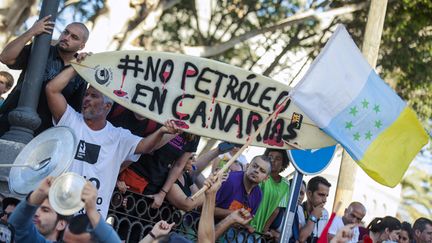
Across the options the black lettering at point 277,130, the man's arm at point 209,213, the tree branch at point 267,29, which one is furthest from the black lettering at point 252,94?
the tree branch at point 267,29

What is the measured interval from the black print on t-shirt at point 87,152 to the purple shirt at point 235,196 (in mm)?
1705

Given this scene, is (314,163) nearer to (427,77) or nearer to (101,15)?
(101,15)

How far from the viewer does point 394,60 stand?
22844 mm

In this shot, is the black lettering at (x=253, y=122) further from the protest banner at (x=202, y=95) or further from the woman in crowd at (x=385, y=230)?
the woman in crowd at (x=385, y=230)

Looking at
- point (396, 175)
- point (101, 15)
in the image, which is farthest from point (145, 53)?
point (101, 15)

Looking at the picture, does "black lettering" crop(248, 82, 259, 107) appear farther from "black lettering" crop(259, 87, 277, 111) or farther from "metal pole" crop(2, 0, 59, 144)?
"metal pole" crop(2, 0, 59, 144)

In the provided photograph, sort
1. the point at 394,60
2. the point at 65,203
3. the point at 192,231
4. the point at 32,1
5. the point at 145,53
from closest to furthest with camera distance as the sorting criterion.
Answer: the point at 65,203 → the point at 145,53 → the point at 192,231 → the point at 32,1 → the point at 394,60

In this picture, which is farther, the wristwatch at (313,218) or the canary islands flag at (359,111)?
the wristwatch at (313,218)

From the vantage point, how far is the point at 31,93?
8.05 metres

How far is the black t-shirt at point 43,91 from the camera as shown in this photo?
8328 mm

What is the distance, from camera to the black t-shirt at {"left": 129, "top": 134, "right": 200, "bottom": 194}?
900cm

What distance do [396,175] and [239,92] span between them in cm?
160

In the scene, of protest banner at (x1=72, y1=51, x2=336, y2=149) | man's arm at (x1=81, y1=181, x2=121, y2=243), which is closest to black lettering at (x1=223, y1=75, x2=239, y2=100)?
protest banner at (x1=72, y1=51, x2=336, y2=149)

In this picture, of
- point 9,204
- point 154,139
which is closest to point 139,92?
point 154,139
